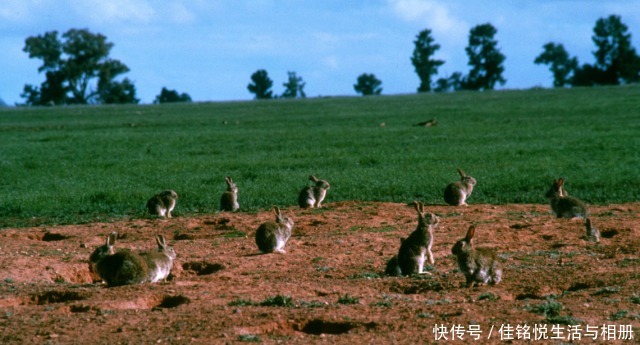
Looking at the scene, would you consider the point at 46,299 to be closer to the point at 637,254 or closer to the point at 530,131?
the point at 637,254

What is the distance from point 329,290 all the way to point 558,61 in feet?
411

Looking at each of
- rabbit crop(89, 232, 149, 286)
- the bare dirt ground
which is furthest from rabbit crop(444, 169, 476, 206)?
rabbit crop(89, 232, 149, 286)

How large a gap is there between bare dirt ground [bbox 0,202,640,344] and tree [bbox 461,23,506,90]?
107m

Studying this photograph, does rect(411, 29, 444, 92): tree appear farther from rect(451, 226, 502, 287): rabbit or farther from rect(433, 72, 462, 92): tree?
rect(451, 226, 502, 287): rabbit

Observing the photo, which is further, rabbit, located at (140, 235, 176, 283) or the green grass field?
the green grass field

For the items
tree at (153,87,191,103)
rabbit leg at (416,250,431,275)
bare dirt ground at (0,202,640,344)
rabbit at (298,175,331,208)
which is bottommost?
bare dirt ground at (0,202,640,344)

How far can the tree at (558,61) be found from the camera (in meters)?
126

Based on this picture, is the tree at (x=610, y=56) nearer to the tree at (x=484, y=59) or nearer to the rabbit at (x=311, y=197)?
the tree at (x=484, y=59)

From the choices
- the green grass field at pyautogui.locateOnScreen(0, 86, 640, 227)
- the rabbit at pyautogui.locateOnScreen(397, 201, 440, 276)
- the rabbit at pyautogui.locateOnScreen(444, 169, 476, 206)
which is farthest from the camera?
the green grass field at pyautogui.locateOnScreen(0, 86, 640, 227)

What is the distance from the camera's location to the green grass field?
18094mm

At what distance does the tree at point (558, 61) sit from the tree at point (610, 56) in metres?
13.6

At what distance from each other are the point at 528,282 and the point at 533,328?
2043 millimetres

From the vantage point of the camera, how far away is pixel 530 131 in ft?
123

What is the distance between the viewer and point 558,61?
127812mm
